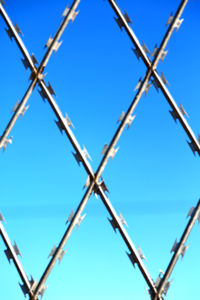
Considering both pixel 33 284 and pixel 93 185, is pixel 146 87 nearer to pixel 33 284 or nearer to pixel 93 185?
pixel 93 185

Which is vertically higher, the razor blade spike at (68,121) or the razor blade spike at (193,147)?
the razor blade spike at (68,121)

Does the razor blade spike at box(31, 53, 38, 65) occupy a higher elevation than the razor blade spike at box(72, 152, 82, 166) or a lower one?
higher

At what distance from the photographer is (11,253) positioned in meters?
3.05

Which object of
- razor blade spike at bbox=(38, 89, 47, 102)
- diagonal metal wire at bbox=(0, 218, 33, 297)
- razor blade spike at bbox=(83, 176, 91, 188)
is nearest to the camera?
diagonal metal wire at bbox=(0, 218, 33, 297)

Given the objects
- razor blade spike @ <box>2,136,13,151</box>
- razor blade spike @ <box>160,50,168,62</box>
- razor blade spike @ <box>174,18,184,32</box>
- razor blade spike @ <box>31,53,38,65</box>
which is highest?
razor blade spike @ <box>174,18,184,32</box>

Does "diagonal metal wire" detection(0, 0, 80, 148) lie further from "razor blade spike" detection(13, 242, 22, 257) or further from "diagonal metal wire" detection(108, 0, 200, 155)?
→ "razor blade spike" detection(13, 242, 22, 257)

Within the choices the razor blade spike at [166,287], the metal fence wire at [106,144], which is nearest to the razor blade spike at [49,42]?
the metal fence wire at [106,144]

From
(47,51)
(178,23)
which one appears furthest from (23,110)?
(178,23)

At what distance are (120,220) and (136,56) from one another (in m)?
1.31

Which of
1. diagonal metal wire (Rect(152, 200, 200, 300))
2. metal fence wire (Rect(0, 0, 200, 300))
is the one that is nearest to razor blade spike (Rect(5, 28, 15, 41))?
metal fence wire (Rect(0, 0, 200, 300))

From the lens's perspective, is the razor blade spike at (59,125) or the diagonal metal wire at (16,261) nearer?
the diagonal metal wire at (16,261)

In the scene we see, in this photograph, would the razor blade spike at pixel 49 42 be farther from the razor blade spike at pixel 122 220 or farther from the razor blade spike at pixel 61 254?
the razor blade spike at pixel 61 254

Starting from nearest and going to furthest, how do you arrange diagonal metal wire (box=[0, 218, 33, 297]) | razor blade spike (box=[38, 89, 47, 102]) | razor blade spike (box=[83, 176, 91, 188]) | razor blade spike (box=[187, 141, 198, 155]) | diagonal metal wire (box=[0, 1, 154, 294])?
diagonal metal wire (box=[0, 218, 33, 297]) → diagonal metal wire (box=[0, 1, 154, 294]) → razor blade spike (box=[83, 176, 91, 188]) → razor blade spike (box=[38, 89, 47, 102]) → razor blade spike (box=[187, 141, 198, 155])

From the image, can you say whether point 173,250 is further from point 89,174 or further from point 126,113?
point 126,113
